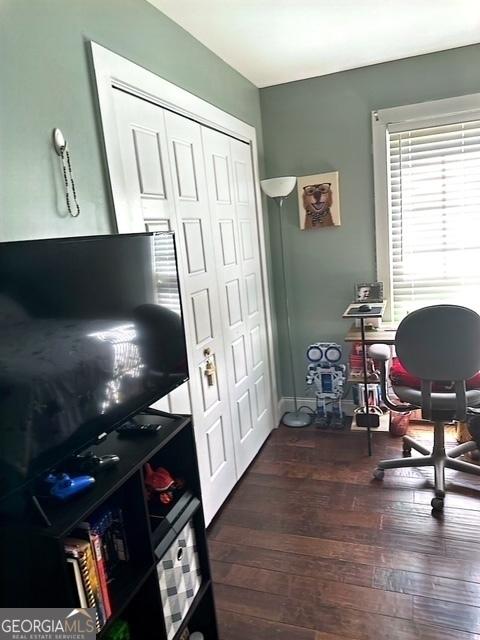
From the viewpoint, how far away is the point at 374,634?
1600mm

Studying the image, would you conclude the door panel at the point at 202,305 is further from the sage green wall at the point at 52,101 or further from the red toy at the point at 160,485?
the red toy at the point at 160,485

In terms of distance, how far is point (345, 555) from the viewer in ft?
6.54

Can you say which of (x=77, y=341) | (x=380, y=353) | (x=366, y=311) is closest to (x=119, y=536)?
(x=77, y=341)

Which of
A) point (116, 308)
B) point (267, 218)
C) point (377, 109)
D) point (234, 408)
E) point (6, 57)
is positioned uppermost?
point (377, 109)

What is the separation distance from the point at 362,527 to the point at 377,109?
8.27 feet

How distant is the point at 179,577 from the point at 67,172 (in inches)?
52.0

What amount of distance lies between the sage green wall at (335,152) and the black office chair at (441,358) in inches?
42.2

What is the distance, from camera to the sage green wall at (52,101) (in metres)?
1.21

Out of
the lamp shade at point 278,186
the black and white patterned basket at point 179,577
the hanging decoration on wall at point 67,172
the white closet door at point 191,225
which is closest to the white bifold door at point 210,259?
the white closet door at point 191,225

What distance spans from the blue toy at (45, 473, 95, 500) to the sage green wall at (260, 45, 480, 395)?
2483 millimetres

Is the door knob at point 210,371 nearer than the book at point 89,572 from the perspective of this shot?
No

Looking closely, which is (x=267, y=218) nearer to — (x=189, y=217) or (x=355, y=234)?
Answer: (x=355, y=234)

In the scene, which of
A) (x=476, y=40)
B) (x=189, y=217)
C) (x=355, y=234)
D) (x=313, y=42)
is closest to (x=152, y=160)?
(x=189, y=217)

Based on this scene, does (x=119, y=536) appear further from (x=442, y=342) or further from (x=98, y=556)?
(x=442, y=342)
